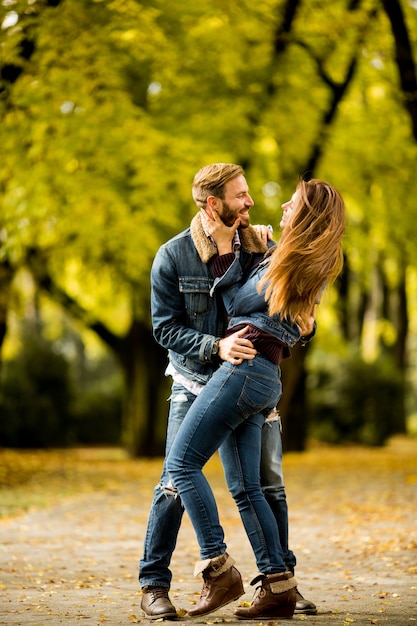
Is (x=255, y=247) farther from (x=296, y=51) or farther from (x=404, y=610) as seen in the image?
(x=296, y=51)

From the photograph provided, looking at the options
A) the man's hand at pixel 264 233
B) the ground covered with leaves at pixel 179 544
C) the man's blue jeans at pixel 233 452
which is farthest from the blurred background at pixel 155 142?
the man's blue jeans at pixel 233 452

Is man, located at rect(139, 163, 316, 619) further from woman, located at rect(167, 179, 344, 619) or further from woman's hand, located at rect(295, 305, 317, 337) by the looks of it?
woman's hand, located at rect(295, 305, 317, 337)

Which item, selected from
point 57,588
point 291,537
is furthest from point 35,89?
point 57,588

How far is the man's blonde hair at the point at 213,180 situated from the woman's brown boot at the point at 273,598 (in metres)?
1.85

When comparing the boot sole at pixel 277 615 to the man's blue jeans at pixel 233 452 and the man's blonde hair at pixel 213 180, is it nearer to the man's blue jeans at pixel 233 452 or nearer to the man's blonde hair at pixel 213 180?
the man's blue jeans at pixel 233 452

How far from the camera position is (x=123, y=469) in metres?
17.6

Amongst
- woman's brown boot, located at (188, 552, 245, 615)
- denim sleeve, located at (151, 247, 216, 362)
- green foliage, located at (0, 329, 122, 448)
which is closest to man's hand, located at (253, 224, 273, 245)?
denim sleeve, located at (151, 247, 216, 362)

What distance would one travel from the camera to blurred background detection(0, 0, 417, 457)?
1202cm

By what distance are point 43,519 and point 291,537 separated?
280cm

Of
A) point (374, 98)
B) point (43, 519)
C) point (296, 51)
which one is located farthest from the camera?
point (374, 98)

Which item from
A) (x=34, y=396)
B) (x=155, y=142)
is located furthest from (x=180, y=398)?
(x=34, y=396)

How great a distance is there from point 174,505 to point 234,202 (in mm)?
1566

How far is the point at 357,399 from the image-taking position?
2516 centimetres

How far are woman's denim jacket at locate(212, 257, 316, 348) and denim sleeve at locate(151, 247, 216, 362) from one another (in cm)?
19
